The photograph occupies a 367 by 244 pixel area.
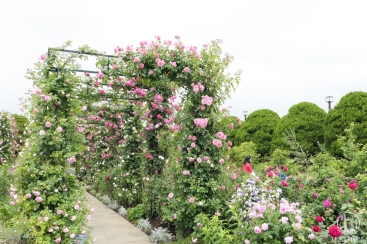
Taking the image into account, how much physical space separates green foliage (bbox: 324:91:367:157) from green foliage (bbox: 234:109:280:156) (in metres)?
3.16

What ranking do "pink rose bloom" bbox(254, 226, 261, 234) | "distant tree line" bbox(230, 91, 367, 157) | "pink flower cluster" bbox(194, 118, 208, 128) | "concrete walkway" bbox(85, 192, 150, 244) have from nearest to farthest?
"pink rose bloom" bbox(254, 226, 261, 234), "pink flower cluster" bbox(194, 118, 208, 128), "concrete walkway" bbox(85, 192, 150, 244), "distant tree line" bbox(230, 91, 367, 157)

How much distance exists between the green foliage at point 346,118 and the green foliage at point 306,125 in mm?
1055

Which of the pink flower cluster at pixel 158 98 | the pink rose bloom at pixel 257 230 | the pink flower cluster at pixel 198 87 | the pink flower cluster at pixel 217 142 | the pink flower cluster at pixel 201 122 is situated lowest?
the pink rose bloom at pixel 257 230

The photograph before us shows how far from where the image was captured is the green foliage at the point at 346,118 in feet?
31.9

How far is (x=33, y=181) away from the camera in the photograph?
431 cm

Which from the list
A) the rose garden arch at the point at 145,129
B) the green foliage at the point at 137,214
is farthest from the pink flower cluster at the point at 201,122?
the green foliage at the point at 137,214

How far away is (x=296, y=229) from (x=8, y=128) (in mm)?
10523

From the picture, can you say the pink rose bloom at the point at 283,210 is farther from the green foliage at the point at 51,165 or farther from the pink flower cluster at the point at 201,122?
the green foliage at the point at 51,165

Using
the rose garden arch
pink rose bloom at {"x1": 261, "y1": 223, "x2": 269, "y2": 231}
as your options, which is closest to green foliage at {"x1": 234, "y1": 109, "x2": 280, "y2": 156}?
the rose garden arch

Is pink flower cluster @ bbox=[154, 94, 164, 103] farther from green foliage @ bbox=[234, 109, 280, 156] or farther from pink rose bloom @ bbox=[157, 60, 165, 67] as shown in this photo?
green foliage @ bbox=[234, 109, 280, 156]

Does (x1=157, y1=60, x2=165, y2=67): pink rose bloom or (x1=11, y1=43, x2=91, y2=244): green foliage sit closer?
(x1=11, y1=43, x2=91, y2=244): green foliage

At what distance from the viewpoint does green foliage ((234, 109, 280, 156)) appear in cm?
1359

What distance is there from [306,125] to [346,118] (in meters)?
1.94

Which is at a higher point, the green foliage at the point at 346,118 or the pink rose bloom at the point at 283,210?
the green foliage at the point at 346,118
